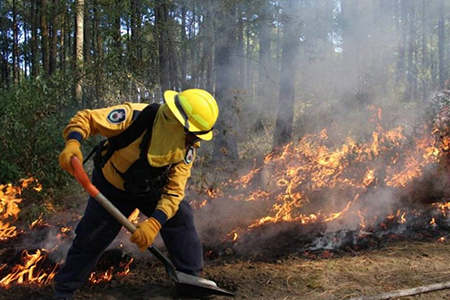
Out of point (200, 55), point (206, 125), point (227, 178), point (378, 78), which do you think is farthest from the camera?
point (378, 78)

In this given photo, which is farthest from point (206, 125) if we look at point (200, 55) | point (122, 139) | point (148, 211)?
point (200, 55)

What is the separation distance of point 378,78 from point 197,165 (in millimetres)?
6162

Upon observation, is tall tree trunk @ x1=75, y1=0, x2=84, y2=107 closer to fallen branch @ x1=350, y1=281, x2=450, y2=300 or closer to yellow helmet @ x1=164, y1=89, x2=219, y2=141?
yellow helmet @ x1=164, y1=89, x2=219, y2=141

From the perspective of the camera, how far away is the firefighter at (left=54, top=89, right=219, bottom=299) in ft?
9.26

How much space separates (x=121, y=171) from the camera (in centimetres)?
299

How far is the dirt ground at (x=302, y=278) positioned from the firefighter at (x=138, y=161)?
0.60 m

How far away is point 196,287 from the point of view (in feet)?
10.3

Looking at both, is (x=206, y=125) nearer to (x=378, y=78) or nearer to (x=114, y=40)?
(x=114, y=40)

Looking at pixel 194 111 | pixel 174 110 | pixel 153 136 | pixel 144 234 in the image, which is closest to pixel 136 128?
pixel 153 136

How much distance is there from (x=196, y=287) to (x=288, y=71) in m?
5.57

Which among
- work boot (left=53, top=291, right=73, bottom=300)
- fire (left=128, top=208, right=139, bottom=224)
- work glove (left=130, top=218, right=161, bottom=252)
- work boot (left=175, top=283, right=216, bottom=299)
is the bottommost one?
work boot (left=175, top=283, right=216, bottom=299)

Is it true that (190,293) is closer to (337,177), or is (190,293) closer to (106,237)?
(106,237)

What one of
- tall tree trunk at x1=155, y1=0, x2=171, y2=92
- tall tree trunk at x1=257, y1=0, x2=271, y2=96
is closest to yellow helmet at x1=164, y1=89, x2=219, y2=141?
tall tree trunk at x1=155, y1=0, x2=171, y2=92

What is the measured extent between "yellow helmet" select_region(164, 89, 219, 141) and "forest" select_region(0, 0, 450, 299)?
1.56 metres
